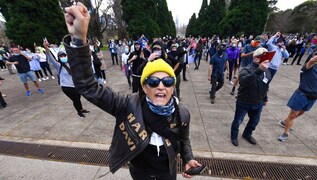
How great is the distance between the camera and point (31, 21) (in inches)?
599

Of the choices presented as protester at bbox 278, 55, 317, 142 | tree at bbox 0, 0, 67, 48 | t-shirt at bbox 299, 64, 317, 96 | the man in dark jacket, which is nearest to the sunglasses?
the man in dark jacket

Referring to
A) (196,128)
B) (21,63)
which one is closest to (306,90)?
(196,128)

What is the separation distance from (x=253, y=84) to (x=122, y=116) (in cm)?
281

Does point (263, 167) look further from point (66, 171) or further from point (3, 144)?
point (3, 144)

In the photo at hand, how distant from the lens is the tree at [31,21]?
14.7 meters

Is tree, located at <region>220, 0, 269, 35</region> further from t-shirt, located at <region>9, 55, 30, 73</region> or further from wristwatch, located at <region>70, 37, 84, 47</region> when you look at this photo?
wristwatch, located at <region>70, 37, 84, 47</region>

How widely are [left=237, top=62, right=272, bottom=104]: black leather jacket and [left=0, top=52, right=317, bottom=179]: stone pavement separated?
1.16 metres

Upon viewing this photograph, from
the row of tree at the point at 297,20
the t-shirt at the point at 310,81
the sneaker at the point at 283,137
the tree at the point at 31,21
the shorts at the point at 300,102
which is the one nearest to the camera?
the t-shirt at the point at 310,81

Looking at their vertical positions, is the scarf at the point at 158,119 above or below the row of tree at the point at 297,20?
below

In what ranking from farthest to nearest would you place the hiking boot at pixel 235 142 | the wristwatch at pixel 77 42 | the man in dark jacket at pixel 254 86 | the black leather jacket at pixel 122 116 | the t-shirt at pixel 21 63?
the t-shirt at pixel 21 63, the hiking boot at pixel 235 142, the man in dark jacket at pixel 254 86, the black leather jacket at pixel 122 116, the wristwatch at pixel 77 42

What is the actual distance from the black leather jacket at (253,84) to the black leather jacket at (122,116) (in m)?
2.20

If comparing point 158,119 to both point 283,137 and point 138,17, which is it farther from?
point 138,17

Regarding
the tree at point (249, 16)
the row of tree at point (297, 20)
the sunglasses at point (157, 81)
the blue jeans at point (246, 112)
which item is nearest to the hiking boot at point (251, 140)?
the blue jeans at point (246, 112)

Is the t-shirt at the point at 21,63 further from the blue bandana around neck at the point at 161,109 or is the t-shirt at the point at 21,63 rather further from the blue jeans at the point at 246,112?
the blue jeans at the point at 246,112
